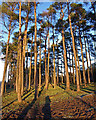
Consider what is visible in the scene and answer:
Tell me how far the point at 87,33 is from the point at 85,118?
14266 mm

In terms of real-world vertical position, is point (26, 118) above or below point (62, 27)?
below

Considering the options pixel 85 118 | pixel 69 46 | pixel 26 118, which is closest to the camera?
pixel 85 118

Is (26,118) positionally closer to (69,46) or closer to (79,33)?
(79,33)

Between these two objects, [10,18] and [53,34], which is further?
[53,34]

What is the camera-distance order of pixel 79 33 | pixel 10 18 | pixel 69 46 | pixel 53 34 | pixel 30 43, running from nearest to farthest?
1. pixel 10 18
2. pixel 79 33
3. pixel 53 34
4. pixel 30 43
5. pixel 69 46

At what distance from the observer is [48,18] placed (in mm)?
16219

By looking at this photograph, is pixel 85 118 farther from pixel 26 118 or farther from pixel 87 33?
pixel 87 33

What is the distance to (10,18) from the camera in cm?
1095

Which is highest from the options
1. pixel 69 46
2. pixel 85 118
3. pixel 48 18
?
pixel 48 18

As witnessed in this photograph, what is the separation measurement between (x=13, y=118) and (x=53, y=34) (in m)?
14.4

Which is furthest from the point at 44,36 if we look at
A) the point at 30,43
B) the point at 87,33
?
the point at 87,33

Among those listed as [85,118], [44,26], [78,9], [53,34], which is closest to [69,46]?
[53,34]

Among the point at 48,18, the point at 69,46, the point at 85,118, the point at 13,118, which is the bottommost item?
the point at 13,118

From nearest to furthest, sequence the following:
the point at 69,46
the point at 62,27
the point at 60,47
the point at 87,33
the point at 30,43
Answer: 1. the point at 62,27
2. the point at 87,33
3. the point at 30,43
4. the point at 69,46
5. the point at 60,47
